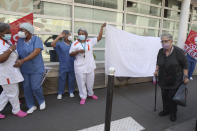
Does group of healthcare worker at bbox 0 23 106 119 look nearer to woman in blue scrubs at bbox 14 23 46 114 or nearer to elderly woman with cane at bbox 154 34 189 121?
woman in blue scrubs at bbox 14 23 46 114

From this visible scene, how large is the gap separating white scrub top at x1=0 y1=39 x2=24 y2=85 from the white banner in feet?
6.58

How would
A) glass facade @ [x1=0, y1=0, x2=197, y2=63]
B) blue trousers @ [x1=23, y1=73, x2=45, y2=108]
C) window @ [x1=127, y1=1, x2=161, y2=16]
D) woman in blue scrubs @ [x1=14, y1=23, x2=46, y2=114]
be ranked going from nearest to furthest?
woman in blue scrubs @ [x1=14, y1=23, x2=46, y2=114]
blue trousers @ [x1=23, y1=73, x2=45, y2=108]
glass facade @ [x1=0, y1=0, x2=197, y2=63]
window @ [x1=127, y1=1, x2=161, y2=16]

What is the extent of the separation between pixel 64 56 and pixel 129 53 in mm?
1753

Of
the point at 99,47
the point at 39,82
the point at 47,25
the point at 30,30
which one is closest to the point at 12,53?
the point at 30,30

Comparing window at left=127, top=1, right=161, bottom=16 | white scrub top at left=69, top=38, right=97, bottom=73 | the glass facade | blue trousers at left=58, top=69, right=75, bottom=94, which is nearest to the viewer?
white scrub top at left=69, top=38, right=97, bottom=73

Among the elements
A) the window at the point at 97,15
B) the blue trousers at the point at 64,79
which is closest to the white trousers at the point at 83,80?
the blue trousers at the point at 64,79

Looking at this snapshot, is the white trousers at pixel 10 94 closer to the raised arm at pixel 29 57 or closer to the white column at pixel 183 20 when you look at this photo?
the raised arm at pixel 29 57

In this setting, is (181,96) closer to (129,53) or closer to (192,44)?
(129,53)

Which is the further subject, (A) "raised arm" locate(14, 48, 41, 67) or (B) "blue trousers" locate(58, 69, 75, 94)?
(B) "blue trousers" locate(58, 69, 75, 94)

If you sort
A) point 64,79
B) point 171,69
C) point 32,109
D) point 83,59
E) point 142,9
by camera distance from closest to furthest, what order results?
1. point 171,69
2. point 32,109
3. point 83,59
4. point 64,79
5. point 142,9

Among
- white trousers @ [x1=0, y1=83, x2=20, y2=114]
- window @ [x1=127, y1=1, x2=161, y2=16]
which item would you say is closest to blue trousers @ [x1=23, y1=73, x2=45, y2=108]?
white trousers @ [x1=0, y1=83, x2=20, y2=114]

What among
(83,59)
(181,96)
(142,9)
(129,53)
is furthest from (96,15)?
(181,96)

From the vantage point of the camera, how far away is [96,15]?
188 inches

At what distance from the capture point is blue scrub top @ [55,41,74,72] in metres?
3.02
